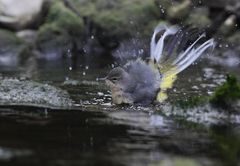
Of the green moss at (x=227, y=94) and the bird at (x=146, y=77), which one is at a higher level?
the bird at (x=146, y=77)

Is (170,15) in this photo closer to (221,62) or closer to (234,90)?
(221,62)

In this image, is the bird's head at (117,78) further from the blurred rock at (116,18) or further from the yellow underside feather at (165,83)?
the blurred rock at (116,18)

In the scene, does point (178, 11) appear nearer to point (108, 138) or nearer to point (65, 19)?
point (65, 19)

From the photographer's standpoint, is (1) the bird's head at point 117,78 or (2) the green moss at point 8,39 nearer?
(1) the bird's head at point 117,78

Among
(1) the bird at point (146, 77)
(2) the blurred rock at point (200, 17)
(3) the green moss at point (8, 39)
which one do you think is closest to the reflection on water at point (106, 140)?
(1) the bird at point (146, 77)

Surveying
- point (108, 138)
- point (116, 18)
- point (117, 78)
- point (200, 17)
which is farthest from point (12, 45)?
point (108, 138)

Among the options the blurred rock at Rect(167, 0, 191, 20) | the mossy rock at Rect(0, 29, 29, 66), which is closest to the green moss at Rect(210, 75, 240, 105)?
the mossy rock at Rect(0, 29, 29, 66)

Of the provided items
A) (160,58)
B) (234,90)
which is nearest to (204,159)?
(234,90)

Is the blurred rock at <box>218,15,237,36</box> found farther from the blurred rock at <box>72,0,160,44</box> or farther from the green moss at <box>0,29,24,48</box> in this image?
the green moss at <box>0,29,24,48</box>
